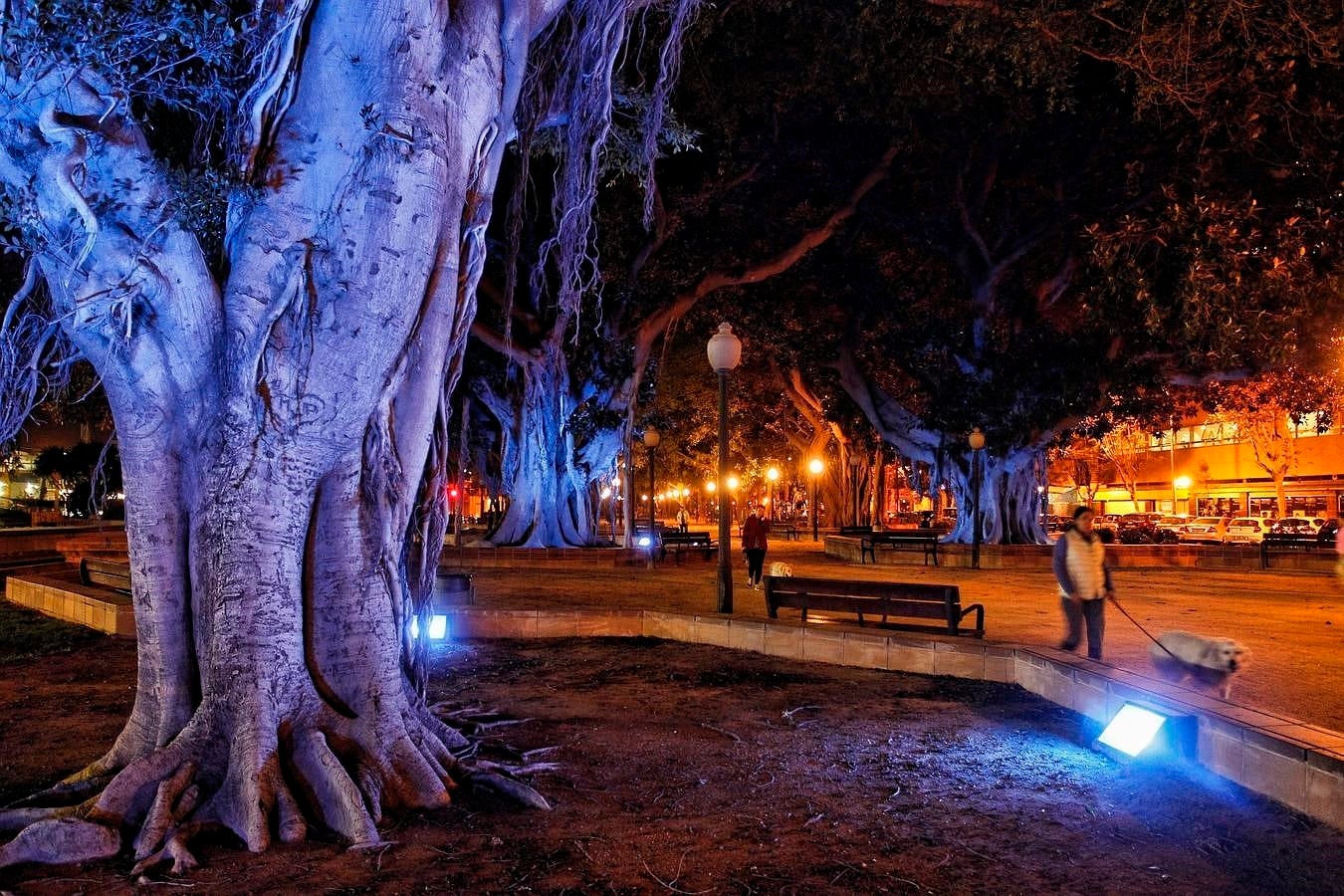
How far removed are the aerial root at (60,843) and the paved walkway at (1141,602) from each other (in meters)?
7.01

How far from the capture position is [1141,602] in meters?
14.6

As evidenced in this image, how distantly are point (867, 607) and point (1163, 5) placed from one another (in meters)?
8.61

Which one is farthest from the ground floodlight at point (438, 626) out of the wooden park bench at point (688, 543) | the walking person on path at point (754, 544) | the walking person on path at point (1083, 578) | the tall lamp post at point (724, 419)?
the wooden park bench at point (688, 543)

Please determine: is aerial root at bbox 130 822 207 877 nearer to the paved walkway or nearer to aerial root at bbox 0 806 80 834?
aerial root at bbox 0 806 80 834

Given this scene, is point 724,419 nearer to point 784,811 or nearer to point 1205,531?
point 784,811

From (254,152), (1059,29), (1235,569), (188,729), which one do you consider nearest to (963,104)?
(1059,29)

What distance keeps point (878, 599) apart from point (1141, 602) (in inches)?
274

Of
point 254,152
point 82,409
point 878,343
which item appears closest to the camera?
point 254,152

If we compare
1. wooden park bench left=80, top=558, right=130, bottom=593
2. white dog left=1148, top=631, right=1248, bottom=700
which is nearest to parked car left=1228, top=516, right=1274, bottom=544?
white dog left=1148, top=631, right=1248, bottom=700

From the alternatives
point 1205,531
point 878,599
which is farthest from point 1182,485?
point 878,599

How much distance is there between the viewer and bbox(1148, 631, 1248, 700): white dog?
21.3 ft

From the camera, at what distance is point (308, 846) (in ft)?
14.4

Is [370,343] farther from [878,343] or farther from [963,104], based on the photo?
[878,343]

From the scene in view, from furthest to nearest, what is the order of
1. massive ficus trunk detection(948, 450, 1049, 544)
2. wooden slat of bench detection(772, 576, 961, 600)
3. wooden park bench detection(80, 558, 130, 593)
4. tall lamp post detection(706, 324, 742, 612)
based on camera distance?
massive ficus trunk detection(948, 450, 1049, 544), wooden park bench detection(80, 558, 130, 593), tall lamp post detection(706, 324, 742, 612), wooden slat of bench detection(772, 576, 961, 600)
